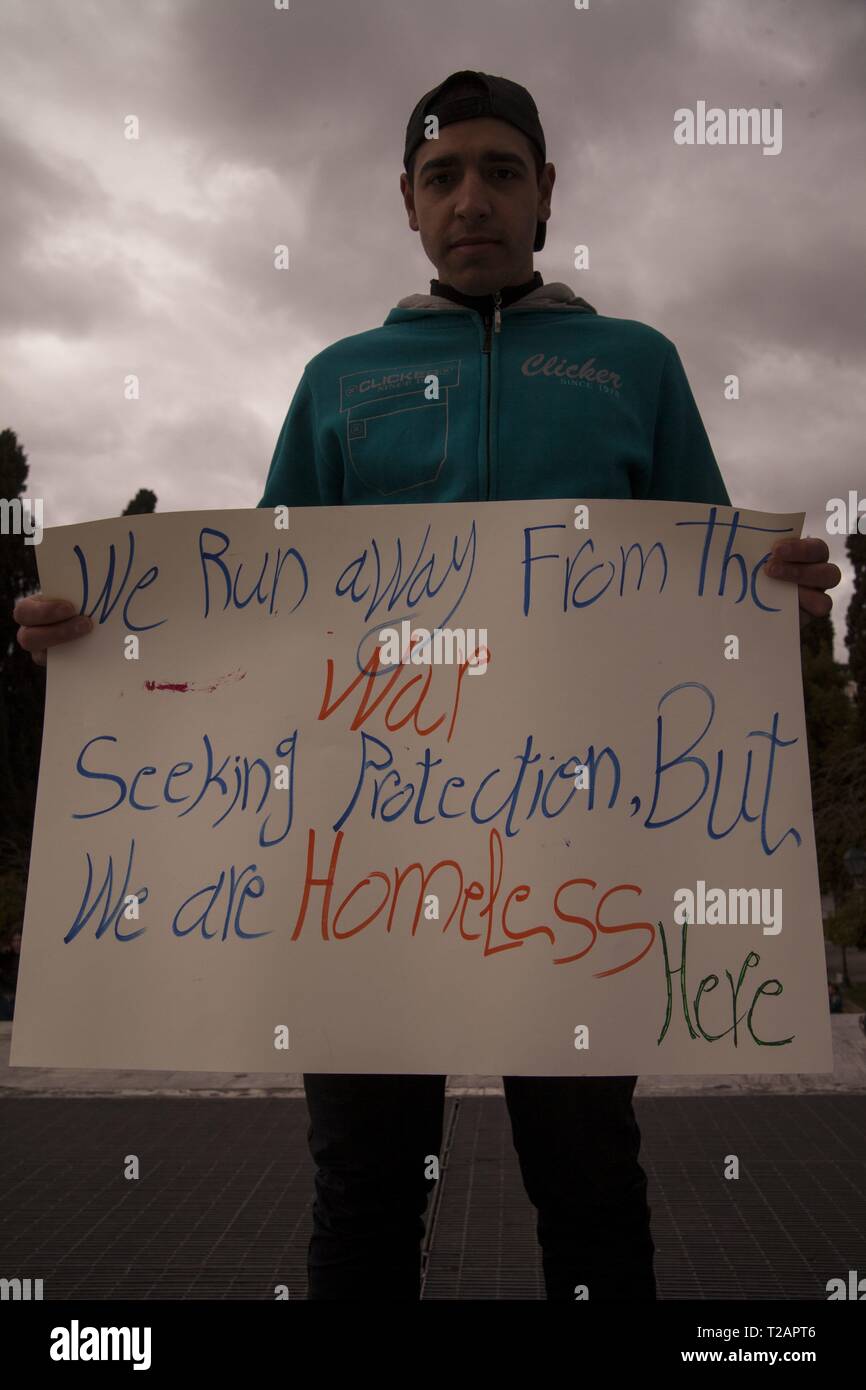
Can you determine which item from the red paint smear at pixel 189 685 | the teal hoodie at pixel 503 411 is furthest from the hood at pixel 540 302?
the red paint smear at pixel 189 685

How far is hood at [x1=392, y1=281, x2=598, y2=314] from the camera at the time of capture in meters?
1.61

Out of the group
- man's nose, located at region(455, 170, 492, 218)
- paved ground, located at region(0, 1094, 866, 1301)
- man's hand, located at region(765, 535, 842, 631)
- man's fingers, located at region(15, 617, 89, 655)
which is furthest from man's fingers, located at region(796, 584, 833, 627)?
paved ground, located at region(0, 1094, 866, 1301)

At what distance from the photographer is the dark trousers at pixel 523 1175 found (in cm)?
140

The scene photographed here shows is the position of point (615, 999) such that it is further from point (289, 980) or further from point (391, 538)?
point (391, 538)

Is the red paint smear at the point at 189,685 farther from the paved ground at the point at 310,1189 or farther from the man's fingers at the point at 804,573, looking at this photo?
the paved ground at the point at 310,1189

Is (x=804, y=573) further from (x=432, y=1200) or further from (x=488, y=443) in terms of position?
(x=432, y=1200)

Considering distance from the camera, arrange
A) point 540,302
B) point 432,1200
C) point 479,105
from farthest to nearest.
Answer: point 432,1200 < point 540,302 < point 479,105

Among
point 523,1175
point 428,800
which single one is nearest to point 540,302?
point 428,800

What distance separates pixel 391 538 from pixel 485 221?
1.49 feet

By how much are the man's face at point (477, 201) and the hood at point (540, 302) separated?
0.11 ft

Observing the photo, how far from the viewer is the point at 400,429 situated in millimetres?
1559

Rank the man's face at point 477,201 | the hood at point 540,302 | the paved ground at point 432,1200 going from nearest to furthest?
the man's face at point 477,201 < the hood at point 540,302 < the paved ground at point 432,1200

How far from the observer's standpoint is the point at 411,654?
4.86 ft

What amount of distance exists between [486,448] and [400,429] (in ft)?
0.41
